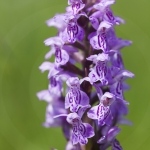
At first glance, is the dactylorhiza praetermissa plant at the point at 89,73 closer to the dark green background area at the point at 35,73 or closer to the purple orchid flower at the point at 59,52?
the purple orchid flower at the point at 59,52

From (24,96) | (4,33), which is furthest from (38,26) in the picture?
(24,96)

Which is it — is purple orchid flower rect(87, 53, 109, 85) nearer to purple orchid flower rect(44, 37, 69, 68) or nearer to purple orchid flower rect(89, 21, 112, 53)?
purple orchid flower rect(89, 21, 112, 53)

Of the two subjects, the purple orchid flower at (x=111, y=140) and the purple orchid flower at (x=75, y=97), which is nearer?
the purple orchid flower at (x=75, y=97)

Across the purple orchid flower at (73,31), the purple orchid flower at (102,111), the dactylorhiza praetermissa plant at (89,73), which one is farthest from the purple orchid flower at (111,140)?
the purple orchid flower at (73,31)

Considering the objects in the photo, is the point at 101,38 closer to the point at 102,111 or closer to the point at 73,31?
the point at 73,31

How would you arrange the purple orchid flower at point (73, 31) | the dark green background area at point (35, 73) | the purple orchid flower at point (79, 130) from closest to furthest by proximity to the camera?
the purple orchid flower at point (79, 130)
the purple orchid flower at point (73, 31)
the dark green background area at point (35, 73)

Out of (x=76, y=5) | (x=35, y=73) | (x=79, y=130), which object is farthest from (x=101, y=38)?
(x=35, y=73)

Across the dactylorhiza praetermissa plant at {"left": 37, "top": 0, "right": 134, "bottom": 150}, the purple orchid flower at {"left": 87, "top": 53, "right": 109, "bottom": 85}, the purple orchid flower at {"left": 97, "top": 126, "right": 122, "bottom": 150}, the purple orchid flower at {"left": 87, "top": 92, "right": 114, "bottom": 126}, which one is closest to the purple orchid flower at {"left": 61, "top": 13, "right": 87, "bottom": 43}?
the dactylorhiza praetermissa plant at {"left": 37, "top": 0, "right": 134, "bottom": 150}
